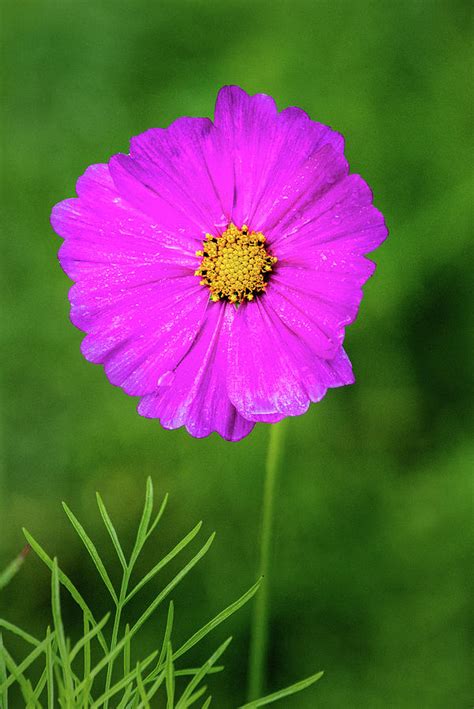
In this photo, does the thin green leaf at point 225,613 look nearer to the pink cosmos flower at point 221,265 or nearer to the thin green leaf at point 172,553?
the thin green leaf at point 172,553

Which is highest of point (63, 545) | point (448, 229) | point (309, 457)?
point (448, 229)

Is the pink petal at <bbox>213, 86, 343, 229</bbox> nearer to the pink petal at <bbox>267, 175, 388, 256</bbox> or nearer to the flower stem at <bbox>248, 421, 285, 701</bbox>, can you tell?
the pink petal at <bbox>267, 175, 388, 256</bbox>

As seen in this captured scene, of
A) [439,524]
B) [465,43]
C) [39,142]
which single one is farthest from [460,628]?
[39,142]

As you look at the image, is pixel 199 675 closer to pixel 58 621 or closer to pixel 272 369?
pixel 58 621

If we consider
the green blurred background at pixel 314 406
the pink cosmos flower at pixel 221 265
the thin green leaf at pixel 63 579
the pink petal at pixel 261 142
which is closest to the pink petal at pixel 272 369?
the pink cosmos flower at pixel 221 265

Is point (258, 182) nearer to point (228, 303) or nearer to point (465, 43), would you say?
point (228, 303)

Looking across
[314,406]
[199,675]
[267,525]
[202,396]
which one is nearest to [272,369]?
[202,396]

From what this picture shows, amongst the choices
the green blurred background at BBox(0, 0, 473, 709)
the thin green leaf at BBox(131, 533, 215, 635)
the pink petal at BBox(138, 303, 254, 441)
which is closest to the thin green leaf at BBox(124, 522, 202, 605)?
the thin green leaf at BBox(131, 533, 215, 635)
